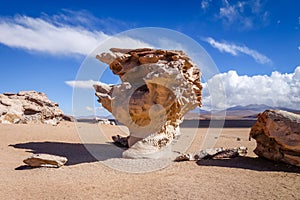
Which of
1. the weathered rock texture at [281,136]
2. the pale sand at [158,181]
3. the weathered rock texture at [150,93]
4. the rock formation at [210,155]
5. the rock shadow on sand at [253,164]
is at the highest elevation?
the weathered rock texture at [150,93]

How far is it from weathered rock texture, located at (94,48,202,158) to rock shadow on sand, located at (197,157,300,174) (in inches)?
95.9

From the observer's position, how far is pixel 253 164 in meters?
8.65

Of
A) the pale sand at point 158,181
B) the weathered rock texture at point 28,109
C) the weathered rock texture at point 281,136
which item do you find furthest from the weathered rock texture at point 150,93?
the weathered rock texture at point 28,109

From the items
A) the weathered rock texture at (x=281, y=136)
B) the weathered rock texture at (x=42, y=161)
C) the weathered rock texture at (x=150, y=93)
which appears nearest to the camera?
the weathered rock texture at (x=281, y=136)

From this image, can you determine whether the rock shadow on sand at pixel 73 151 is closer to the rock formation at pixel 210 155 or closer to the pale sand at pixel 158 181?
the pale sand at pixel 158 181

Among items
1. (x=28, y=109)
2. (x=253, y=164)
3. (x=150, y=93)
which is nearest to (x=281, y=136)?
(x=253, y=164)

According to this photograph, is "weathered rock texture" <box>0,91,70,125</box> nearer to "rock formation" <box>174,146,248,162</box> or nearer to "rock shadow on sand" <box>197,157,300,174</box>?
"rock formation" <box>174,146,248,162</box>

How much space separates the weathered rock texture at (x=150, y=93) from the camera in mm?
9992

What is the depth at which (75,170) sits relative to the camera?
8180mm

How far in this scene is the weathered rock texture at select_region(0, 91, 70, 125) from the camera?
19.1 meters

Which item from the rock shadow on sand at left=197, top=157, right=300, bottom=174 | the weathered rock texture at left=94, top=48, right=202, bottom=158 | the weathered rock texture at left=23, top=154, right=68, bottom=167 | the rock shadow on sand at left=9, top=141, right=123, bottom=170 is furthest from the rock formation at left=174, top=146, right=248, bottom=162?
the weathered rock texture at left=23, top=154, right=68, bottom=167

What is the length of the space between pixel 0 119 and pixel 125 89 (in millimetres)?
12155

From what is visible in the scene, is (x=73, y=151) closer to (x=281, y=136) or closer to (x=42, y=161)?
A: (x=42, y=161)

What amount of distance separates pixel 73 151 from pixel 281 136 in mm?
8424
